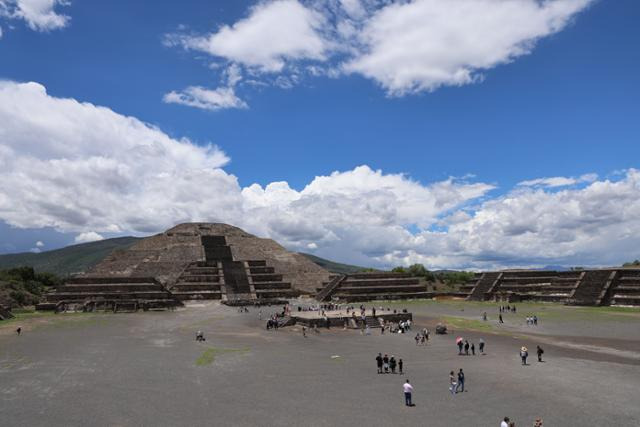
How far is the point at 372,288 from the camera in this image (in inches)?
3073

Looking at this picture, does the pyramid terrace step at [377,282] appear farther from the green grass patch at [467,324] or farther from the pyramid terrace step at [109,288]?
the pyramid terrace step at [109,288]

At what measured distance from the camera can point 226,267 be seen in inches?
3344

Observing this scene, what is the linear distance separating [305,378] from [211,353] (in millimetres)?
9249

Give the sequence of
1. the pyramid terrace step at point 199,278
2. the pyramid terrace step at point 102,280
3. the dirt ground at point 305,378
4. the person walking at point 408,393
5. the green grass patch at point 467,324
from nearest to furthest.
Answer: the dirt ground at point 305,378 → the person walking at point 408,393 → the green grass patch at point 467,324 → the pyramid terrace step at point 102,280 → the pyramid terrace step at point 199,278

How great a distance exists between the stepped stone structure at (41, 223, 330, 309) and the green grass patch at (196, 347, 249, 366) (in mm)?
33226

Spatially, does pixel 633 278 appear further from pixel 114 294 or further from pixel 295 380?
pixel 114 294

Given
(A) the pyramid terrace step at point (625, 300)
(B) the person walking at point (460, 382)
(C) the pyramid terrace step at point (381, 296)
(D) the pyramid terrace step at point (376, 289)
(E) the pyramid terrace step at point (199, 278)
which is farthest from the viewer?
(E) the pyramid terrace step at point (199, 278)

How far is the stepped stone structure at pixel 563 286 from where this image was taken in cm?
6010

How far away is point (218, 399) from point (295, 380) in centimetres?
436

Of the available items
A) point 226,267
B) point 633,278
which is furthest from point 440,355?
point 226,267

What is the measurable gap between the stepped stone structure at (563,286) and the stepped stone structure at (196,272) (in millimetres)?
31415

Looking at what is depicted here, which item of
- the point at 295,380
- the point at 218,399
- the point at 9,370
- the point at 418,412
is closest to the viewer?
the point at 418,412

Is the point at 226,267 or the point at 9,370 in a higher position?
the point at 226,267

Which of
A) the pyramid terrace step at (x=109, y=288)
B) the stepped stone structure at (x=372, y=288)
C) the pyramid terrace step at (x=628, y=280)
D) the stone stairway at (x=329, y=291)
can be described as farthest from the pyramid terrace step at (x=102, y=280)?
the pyramid terrace step at (x=628, y=280)
